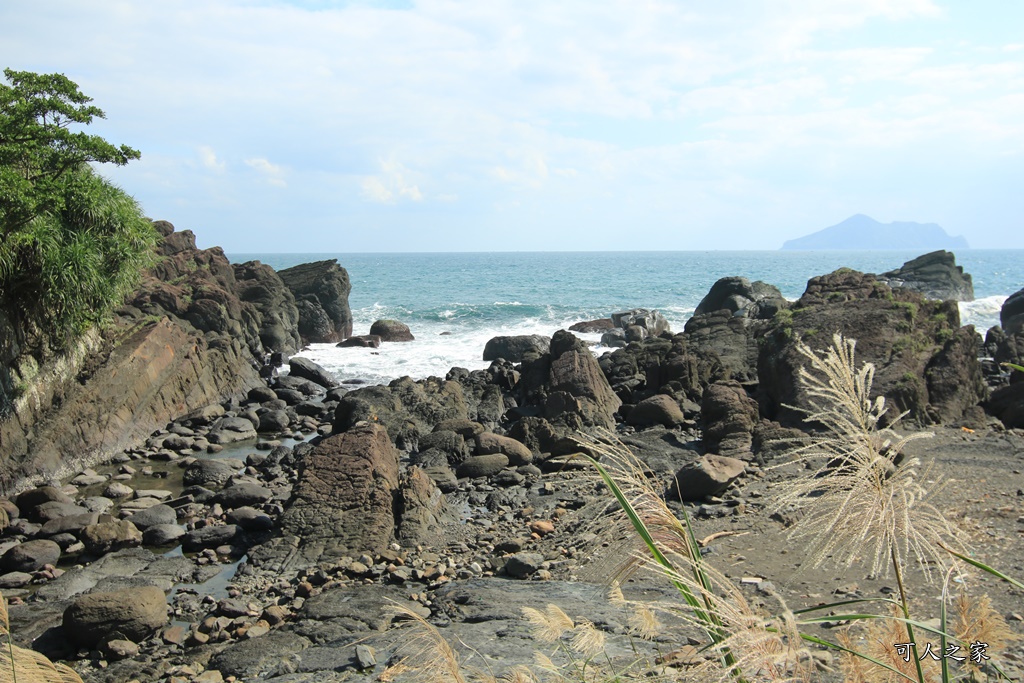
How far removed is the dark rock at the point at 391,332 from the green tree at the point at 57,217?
18096mm

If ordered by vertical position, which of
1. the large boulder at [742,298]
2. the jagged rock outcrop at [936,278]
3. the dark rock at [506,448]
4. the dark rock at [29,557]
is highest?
the jagged rock outcrop at [936,278]

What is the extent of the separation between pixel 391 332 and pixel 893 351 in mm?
21951

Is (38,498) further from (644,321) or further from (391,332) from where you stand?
(644,321)

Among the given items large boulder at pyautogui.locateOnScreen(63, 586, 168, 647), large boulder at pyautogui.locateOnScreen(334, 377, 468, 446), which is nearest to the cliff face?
large boulder at pyautogui.locateOnScreen(334, 377, 468, 446)

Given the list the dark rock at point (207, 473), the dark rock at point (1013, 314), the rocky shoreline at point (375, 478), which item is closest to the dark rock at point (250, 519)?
the rocky shoreline at point (375, 478)

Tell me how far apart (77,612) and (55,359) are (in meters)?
7.72

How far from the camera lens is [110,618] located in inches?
268

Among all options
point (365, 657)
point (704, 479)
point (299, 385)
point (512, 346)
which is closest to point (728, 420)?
point (704, 479)

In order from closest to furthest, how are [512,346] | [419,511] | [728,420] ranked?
[419,511]
[728,420]
[512,346]

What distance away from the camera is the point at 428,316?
42781 millimetres

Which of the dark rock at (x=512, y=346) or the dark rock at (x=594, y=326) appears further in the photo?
the dark rock at (x=594, y=326)

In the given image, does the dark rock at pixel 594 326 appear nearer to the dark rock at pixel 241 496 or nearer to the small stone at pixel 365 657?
the dark rock at pixel 241 496

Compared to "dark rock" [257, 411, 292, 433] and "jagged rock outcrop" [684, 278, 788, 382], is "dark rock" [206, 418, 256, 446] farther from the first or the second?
"jagged rock outcrop" [684, 278, 788, 382]

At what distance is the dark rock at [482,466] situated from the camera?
12195 mm
